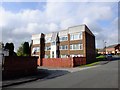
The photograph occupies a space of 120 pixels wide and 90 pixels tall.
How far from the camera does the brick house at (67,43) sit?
55000mm

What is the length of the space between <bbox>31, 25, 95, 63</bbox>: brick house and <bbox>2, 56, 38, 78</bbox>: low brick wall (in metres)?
29.9

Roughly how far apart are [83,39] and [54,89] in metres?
42.4

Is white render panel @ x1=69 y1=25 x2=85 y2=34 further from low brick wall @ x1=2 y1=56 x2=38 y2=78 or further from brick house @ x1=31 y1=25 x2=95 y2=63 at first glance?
low brick wall @ x1=2 y1=56 x2=38 y2=78

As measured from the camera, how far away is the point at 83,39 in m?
54.5

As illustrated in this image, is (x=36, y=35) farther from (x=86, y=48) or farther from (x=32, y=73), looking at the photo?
(x=32, y=73)

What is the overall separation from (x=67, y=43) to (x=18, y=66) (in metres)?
37.9

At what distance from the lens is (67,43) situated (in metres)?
59.9

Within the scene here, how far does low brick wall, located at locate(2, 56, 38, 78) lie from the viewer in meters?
21.0

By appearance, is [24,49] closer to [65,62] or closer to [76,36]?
[76,36]

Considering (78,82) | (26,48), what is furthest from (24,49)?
(78,82)

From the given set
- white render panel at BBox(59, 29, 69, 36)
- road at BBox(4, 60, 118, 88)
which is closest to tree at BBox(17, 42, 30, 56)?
white render panel at BBox(59, 29, 69, 36)

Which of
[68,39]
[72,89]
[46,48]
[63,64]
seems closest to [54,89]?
[72,89]

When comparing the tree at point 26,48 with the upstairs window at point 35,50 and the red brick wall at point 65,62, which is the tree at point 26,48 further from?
the red brick wall at point 65,62

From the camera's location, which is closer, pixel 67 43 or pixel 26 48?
pixel 67 43
